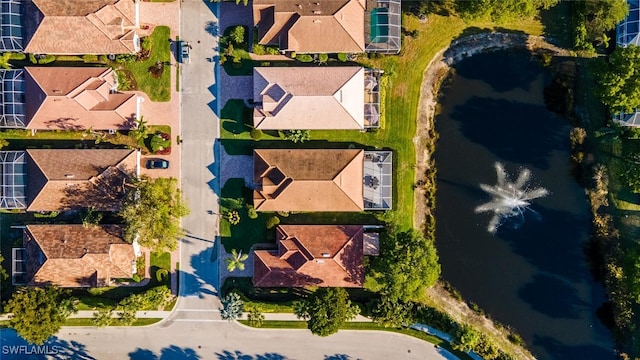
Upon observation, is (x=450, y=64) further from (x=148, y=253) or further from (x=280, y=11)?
(x=148, y=253)

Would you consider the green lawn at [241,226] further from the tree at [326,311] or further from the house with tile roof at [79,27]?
the house with tile roof at [79,27]

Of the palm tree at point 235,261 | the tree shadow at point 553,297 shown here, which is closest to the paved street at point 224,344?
the palm tree at point 235,261

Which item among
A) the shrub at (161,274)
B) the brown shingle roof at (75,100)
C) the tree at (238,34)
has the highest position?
the tree at (238,34)

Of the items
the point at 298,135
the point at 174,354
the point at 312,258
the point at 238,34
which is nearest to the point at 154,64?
the point at 238,34

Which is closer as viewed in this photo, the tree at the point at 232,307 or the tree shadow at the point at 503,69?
the tree at the point at 232,307

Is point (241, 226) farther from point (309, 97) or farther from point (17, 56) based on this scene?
point (17, 56)

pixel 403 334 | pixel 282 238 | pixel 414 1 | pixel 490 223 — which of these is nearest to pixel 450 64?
pixel 414 1
